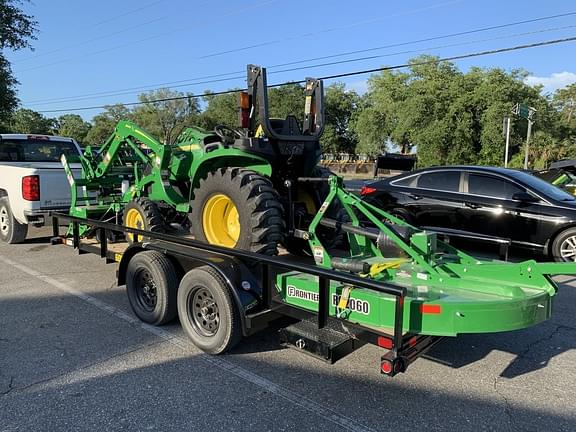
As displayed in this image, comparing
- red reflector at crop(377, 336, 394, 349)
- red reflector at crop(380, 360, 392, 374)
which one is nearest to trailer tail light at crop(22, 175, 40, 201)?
red reflector at crop(377, 336, 394, 349)

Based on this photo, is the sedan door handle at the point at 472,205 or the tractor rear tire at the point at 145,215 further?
the sedan door handle at the point at 472,205

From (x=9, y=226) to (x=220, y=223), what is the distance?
5622 millimetres

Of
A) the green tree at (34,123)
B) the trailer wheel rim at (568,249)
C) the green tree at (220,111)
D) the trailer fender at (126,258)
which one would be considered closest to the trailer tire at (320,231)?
the trailer fender at (126,258)

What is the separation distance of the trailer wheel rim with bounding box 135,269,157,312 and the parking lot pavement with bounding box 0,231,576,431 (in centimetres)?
27

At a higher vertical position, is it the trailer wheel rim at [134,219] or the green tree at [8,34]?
the green tree at [8,34]

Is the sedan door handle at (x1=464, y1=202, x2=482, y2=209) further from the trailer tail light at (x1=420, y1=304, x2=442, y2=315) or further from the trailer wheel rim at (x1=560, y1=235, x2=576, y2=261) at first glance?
the trailer tail light at (x1=420, y1=304, x2=442, y2=315)

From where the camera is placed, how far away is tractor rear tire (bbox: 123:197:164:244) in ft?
18.7

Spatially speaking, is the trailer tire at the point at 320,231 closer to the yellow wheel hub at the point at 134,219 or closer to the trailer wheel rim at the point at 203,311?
the trailer wheel rim at the point at 203,311

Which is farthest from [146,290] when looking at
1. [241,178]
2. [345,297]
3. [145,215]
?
[345,297]

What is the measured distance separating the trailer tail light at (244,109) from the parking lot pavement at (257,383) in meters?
2.12

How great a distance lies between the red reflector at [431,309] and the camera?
9.93ft

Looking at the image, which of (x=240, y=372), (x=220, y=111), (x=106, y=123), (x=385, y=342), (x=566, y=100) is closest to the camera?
(x=385, y=342)

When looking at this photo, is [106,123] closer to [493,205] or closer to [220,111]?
[220,111]

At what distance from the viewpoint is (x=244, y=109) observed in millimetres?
4754
